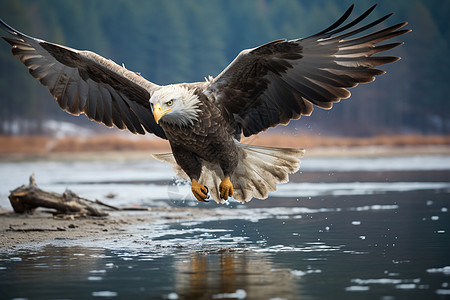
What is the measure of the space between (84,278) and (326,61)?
302cm

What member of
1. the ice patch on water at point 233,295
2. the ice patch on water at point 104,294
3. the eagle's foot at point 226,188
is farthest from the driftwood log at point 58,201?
the ice patch on water at point 233,295

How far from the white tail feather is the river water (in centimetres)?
46

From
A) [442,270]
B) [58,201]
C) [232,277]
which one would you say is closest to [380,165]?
[58,201]

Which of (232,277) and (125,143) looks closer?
(232,277)

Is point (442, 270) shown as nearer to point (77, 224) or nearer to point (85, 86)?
point (85, 86)

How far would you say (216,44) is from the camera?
5362 centimetres

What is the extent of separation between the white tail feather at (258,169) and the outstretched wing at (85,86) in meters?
0.98

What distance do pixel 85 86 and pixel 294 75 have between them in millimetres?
2440

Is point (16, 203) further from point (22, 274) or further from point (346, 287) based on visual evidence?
point (346, 287)

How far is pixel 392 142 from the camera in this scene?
3975 centimetres

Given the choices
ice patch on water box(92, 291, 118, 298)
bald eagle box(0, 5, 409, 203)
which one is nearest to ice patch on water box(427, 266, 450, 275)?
bald eagle box(0, 5, 409, 203)

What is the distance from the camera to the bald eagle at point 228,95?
6738 mm

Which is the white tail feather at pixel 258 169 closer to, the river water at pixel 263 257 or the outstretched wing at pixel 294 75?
the outstretched wing at pixel 294 75

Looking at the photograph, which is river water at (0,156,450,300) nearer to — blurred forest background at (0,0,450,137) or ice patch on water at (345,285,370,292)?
ice patch on water at (345,285,370,292)
